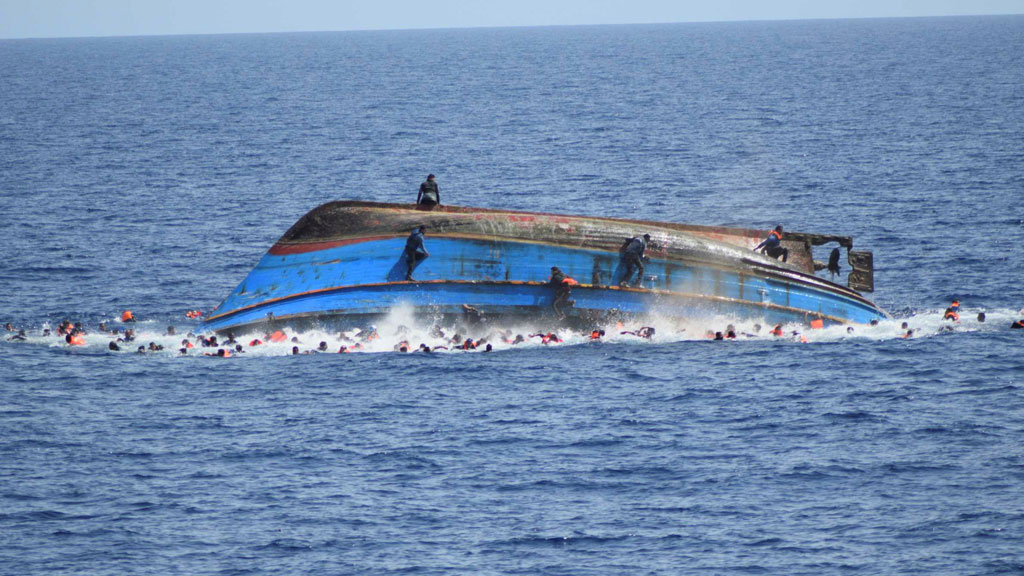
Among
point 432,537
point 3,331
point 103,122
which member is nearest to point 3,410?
point 3,331

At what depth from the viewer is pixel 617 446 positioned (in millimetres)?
42250

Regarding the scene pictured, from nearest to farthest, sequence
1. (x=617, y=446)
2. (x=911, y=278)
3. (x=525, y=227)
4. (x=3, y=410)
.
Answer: (x=617, y=446) → (x=3, y=410) → (x=525, y=227) → (x=911, y=278)

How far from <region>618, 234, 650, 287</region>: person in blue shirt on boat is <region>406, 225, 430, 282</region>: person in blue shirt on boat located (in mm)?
8092

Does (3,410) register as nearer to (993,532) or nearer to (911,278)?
(993,532)

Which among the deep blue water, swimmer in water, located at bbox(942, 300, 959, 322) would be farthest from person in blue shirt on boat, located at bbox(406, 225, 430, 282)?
→ swimmer in water, located at bbox(942, 300, 959, 322)

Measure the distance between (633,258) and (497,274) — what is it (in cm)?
558

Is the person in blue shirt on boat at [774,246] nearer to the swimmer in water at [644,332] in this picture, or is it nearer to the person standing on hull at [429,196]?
the swimmer in water at [644,332]

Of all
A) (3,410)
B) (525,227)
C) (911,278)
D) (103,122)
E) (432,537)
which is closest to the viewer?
(432,537)

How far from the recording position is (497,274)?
52.6m

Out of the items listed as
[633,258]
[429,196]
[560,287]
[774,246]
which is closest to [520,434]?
[560,287]

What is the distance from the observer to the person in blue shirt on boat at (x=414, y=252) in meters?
52.4

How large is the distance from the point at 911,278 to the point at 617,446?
98.1ft

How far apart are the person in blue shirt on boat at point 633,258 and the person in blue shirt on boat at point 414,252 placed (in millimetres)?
8092

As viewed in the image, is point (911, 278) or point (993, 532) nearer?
point (993, 532)
